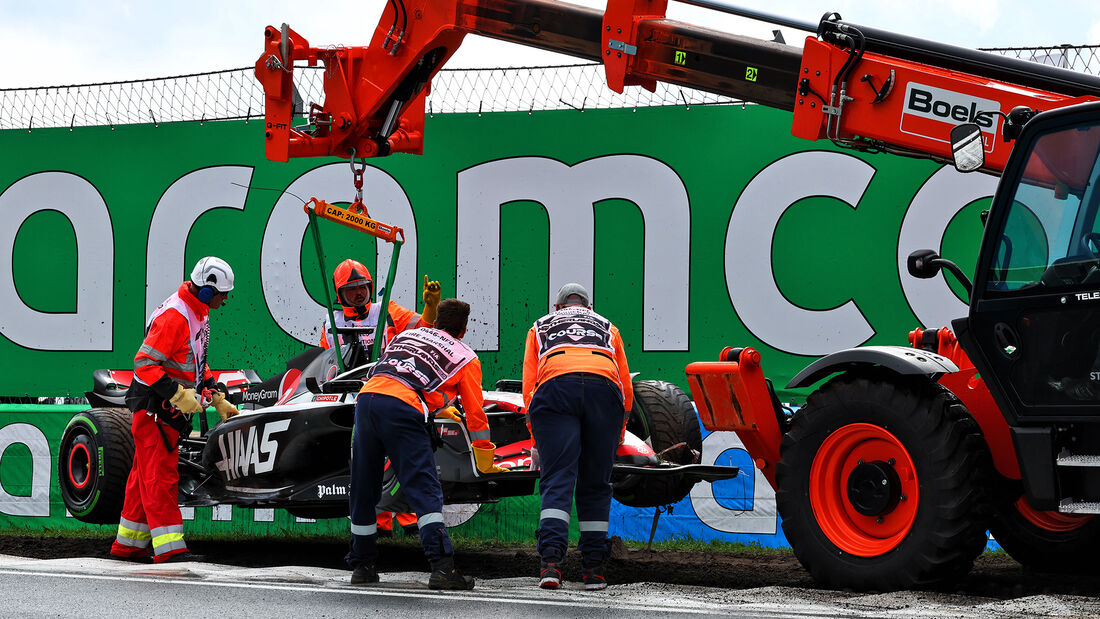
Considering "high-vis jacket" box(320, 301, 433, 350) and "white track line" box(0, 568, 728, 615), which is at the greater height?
"high-vis jacket" box(320, 301, 433, 350)

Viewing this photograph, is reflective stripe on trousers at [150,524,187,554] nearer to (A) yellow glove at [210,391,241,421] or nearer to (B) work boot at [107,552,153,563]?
(B) work boot at [107,552,153,563]

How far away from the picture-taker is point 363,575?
21.9ft

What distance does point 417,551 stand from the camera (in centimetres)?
927

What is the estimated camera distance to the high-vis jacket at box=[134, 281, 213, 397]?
8250 millimetres

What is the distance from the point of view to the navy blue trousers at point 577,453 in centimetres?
647

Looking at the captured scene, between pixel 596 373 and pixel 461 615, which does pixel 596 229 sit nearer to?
pixel 596 373

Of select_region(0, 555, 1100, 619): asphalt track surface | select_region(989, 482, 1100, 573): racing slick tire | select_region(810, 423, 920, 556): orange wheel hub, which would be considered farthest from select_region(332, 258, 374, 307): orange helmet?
select_region(989, 482, 1100, 573): racing slick tire

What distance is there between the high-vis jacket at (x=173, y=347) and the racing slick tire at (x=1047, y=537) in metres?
5.42

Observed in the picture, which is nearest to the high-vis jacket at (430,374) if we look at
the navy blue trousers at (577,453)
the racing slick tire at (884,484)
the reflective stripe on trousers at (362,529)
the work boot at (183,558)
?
the navy blue trousers at (577,453)

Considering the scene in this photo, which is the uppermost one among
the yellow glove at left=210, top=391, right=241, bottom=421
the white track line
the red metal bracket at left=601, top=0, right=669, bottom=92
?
the red metal bracket at left=601, top=0, right=669, bottom=92

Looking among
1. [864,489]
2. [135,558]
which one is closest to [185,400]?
[135,558]

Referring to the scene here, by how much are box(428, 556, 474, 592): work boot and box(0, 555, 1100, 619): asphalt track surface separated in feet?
0.21

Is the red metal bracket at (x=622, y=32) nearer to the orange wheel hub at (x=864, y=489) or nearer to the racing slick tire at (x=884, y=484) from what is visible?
the racing slick tire at (x=884, y=484)

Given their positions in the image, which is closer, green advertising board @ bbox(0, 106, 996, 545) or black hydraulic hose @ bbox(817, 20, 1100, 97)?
black hydraulic hose @ bbox(817, 20, 1100, 97)
